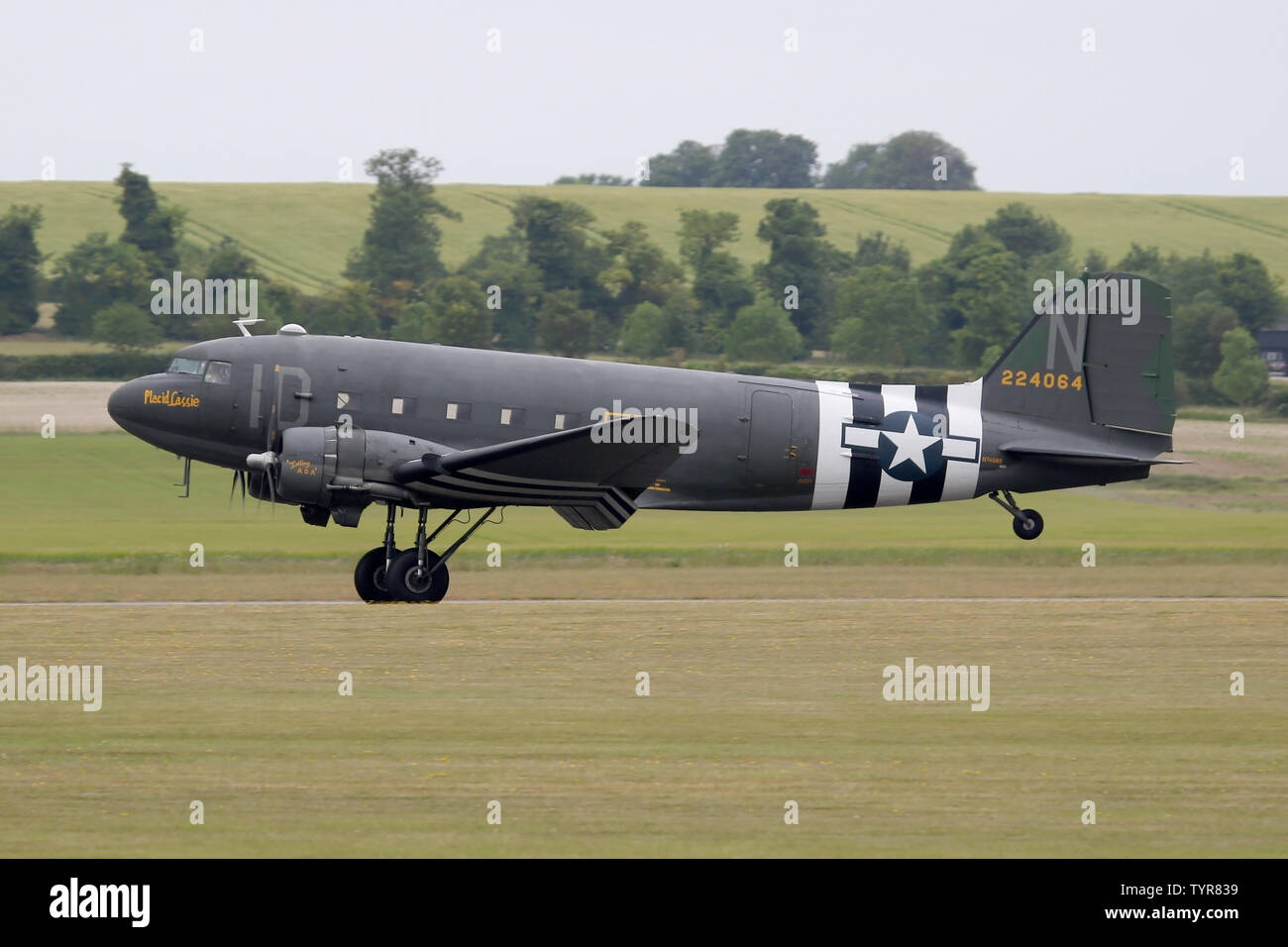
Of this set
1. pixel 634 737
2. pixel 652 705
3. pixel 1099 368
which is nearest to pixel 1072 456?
pixel 1099 368

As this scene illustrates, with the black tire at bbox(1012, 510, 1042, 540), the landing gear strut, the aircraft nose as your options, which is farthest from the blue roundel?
the aircraft nose

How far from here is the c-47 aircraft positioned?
82.5ft

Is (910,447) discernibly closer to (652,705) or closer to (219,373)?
(652,705)


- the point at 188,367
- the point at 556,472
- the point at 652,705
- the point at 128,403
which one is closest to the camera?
the point at 652,705

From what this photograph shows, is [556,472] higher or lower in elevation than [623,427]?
lower

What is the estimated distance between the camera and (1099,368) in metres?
28.7

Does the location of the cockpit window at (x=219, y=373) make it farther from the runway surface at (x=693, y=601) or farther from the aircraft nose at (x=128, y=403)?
the runway surface at (x=693, y=601)

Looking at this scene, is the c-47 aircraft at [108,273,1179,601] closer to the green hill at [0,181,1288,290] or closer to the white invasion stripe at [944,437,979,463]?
the white invasion stripe at [944,437,979,463]

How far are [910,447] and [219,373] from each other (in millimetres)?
11858

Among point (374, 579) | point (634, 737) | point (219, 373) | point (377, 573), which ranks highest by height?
point (219, 373)

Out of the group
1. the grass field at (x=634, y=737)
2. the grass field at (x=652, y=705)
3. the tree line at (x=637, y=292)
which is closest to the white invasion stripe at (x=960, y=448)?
the grass field at (x=652, y=705)

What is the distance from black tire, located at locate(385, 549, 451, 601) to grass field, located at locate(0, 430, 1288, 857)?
0.36 metres

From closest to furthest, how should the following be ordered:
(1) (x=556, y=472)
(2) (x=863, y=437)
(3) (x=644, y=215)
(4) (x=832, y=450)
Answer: (1) (x=556, y=472), (4) (x=832, y=450), (2) (x=863, y=437), (3) (x=644, y=215)
